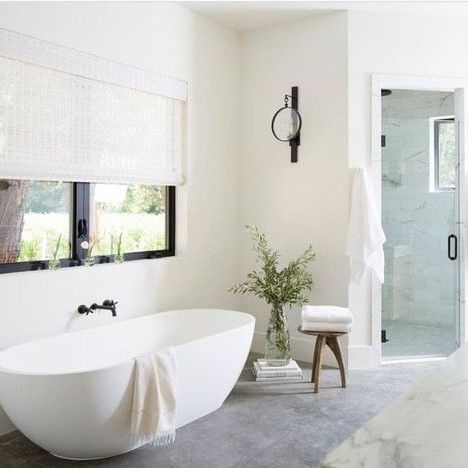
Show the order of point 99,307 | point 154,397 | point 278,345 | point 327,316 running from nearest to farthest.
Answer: point 154,397 < point 99,307 < point 327,316 < point 278,345

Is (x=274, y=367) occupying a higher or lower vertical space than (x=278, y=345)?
lower

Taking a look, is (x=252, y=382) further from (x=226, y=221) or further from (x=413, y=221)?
(x=413, y=221)

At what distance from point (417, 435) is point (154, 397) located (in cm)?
205

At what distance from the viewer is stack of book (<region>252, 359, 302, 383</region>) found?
12.7 feet

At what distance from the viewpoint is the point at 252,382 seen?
391 centimetres

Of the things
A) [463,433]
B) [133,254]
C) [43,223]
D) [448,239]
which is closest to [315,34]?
[448,239]

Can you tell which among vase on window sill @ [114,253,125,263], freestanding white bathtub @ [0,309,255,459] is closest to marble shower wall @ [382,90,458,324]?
freestanding white bathtub @ [0,309,255,459]

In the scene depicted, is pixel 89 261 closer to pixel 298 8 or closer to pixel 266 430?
pixel 266 430

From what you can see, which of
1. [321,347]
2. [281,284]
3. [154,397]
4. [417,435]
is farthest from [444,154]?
[417,435]

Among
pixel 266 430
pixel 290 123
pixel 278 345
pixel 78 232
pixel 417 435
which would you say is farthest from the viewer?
pixel 290 123

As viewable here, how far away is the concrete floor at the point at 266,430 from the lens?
2.71 m

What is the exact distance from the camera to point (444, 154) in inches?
178

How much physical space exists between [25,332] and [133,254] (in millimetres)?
1070

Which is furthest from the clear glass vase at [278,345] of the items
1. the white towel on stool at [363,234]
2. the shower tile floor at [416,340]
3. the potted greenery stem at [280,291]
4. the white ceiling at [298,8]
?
the white ceiling at [298,8]
